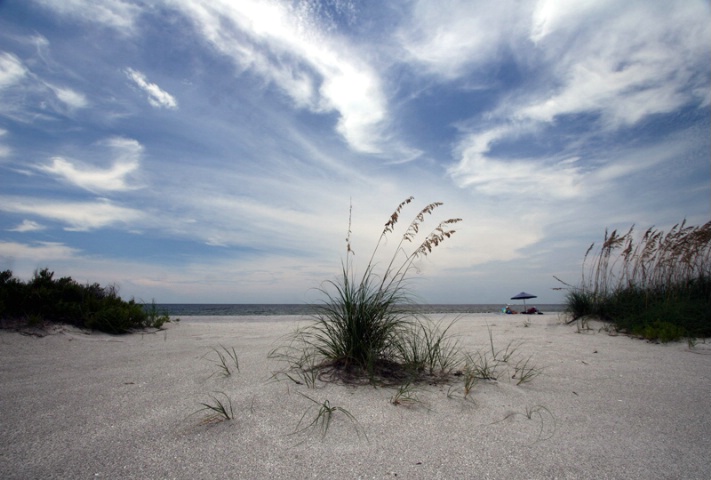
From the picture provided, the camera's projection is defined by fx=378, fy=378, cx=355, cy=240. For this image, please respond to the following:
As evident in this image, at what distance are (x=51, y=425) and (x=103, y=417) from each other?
25 centimetres

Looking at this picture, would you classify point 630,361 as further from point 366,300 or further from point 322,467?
point 322,467

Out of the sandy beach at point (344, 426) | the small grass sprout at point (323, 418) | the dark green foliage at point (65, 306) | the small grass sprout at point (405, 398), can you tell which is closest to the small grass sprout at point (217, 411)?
the sandy beach at point (344, 426)

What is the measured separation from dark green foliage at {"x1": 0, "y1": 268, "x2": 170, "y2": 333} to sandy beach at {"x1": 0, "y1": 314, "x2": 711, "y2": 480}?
1.87 m

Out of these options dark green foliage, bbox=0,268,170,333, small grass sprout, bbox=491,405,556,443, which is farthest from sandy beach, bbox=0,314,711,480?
dark green foliage, bbox=0,268,170,333

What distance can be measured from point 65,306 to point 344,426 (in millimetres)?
5076

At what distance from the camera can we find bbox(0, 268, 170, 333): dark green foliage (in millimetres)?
4972

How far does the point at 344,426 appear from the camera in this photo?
217 cm

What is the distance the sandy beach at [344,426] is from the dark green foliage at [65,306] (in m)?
1.87

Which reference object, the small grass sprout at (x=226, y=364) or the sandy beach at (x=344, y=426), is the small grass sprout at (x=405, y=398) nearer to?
the sandy beach at (x=344, y=426)

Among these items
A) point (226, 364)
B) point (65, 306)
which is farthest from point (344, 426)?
point (65, 306)

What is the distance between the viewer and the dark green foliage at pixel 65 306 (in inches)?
196

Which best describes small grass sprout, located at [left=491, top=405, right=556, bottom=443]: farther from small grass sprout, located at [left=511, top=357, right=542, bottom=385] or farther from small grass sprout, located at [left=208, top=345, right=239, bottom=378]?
small grass sprout, located at [left=208, top=345, right=239, bottom=378]

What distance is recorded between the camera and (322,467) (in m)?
1.79

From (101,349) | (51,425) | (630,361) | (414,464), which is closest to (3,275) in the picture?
(101,349)
